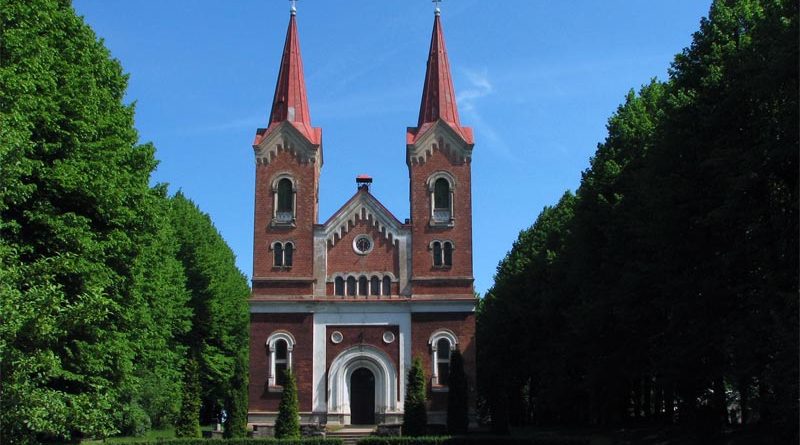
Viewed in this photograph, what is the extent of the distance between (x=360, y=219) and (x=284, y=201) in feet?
13.5

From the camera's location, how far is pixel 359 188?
4550 centimetres

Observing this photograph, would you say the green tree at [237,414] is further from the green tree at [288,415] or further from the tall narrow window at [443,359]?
the tall narrow window at [443,359]

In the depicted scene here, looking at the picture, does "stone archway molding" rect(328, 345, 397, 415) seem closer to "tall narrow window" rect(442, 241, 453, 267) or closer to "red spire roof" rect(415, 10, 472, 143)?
"tall narrow window" rect(442, 241, 453, 267)

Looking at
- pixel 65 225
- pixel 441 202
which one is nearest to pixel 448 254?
pixel 441 202

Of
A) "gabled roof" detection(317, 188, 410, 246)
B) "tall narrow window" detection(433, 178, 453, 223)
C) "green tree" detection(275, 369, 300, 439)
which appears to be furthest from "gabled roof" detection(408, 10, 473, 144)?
"green tree" detection(275, 369, 300, 439)

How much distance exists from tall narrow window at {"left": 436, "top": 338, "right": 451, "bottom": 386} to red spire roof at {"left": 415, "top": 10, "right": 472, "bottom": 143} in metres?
10.7

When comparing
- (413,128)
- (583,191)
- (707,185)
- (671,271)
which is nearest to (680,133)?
(707,185)

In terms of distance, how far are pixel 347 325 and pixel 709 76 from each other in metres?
23.2

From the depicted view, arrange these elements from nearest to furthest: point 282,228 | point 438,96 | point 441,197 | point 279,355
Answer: point 279,355 < point 282,228 < point 441,197 < point 438,96

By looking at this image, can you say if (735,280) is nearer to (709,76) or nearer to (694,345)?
(694,345)

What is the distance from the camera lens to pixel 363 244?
4447cm

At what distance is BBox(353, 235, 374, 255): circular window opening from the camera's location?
4431 centimetres

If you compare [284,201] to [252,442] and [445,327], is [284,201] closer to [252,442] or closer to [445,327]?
[445,327]

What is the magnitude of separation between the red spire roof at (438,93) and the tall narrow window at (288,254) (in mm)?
9063
